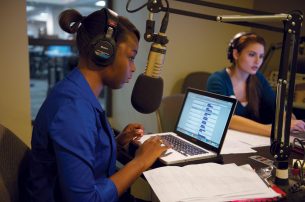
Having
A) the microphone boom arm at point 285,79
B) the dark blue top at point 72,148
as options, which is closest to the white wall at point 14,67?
the dark blue top at point 72,148

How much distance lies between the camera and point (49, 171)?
3.23 feet

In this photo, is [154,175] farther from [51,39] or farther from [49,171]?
[51,39]

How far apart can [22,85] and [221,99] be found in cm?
193

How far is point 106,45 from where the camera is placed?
3.17 ft

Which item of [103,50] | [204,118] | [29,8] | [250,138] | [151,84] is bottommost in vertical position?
[250,138]

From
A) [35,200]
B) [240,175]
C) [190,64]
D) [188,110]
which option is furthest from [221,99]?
[190,64]

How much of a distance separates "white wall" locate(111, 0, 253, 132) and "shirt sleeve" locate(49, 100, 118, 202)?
2.09 m

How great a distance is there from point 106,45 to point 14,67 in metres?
1.97

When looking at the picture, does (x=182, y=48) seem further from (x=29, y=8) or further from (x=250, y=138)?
(x=250, y=138)

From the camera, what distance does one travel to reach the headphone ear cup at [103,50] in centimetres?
96

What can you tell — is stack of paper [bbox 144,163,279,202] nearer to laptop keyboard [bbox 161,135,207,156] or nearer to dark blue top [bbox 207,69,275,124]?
laptop keyboard [bbox 161,135,207,156]

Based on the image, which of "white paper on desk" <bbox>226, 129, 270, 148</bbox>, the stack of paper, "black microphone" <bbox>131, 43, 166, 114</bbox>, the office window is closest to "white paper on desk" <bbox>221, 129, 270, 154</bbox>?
"white paper on desk" <bbox>226, 129, 270, 148</bbox>

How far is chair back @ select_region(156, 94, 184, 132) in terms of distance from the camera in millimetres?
2016

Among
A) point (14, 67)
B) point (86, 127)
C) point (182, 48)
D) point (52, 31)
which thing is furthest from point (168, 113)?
point (52, 31)
